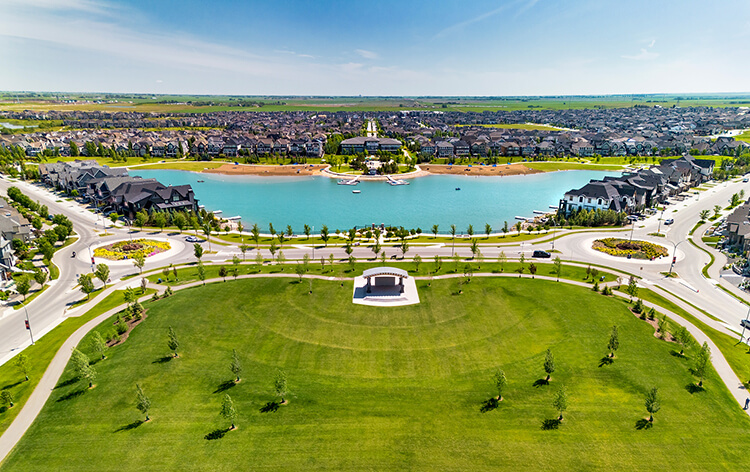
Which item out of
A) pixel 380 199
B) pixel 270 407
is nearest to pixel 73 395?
pixel 270 407

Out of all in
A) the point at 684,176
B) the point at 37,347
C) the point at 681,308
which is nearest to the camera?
the point at 37,347

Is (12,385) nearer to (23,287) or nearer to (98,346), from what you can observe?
(98,346)

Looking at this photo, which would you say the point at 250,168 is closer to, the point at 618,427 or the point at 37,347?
the point at 37,347

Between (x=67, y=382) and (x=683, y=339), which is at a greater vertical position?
(x=683, y=339)

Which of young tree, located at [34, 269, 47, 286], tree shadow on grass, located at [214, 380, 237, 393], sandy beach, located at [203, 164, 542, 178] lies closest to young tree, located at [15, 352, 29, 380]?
tree shadow on grass, located at [214, 380, 237, 393]

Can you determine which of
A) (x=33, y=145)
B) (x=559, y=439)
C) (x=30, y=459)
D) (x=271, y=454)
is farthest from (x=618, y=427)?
(x=33, y=145)

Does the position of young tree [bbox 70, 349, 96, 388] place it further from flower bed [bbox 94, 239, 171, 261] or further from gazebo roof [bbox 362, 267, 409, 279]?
flower bed [bbox 94, 239, 171, 261]

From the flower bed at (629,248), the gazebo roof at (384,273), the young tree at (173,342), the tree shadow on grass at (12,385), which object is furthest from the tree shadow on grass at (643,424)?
the tree shadow on grass at (12,385)
